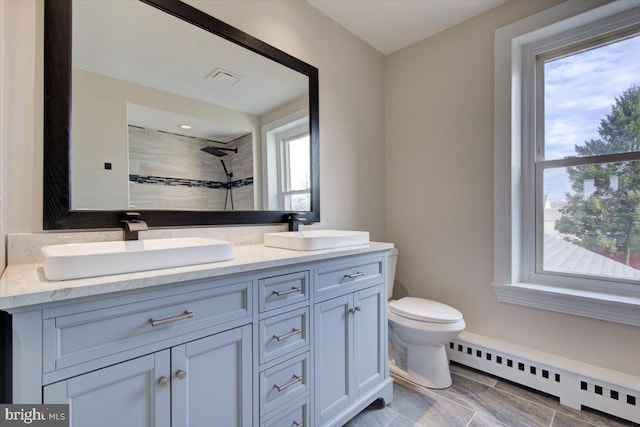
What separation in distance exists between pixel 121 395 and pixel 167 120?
1.12m

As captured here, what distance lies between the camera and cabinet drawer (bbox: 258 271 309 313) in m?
1.09

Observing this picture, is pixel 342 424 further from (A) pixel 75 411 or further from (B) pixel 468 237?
(B) pixel 468 237

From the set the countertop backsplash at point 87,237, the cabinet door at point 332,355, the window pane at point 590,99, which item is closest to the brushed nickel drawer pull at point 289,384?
the cabinet door at point 332,355

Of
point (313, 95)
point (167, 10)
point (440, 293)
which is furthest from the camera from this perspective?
point (440, 293)

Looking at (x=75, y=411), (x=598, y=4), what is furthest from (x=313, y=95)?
(x=75, y=411)

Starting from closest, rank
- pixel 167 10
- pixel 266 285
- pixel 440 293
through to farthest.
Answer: pixel 266 285 < pixel 167 10 < pixel 440 293

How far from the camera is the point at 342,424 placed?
140 centimetres

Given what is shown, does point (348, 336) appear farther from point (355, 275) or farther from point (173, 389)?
point (173, 389)

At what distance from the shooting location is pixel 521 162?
79.0 inches

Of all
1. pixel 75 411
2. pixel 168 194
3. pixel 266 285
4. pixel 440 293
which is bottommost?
pixel 440 293

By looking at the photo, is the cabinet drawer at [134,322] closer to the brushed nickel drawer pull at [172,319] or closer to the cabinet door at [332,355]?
the brushed nickel drawer pull at [172,319]

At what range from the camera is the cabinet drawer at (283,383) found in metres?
1.09

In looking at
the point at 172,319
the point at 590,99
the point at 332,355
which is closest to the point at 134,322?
the point at 172,319

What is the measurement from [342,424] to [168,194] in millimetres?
1386
